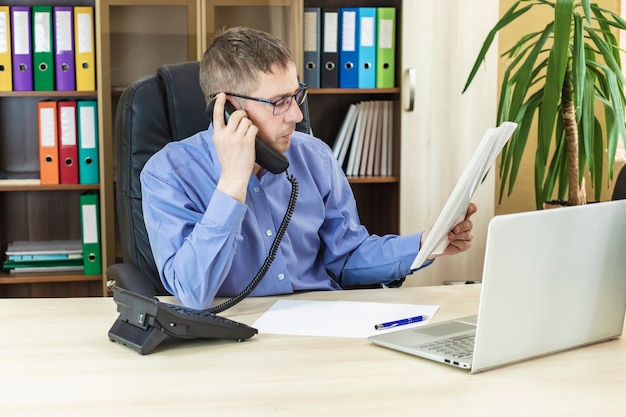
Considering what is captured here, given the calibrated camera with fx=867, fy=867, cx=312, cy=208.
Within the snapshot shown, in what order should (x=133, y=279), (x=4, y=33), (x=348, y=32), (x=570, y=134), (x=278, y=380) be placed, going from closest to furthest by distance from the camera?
(x=278, y=380) → (x=133, y=279) → (x=570, y=134) → (x=4, y=33) → (x=348, y=32)

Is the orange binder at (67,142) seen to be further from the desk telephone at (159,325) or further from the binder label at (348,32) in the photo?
the desk telephone at (159,325)

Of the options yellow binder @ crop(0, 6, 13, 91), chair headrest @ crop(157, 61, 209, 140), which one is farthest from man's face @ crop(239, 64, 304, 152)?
yellow binder @ crop(0, 6, 13, 91)

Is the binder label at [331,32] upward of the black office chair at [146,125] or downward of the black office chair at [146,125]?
upward

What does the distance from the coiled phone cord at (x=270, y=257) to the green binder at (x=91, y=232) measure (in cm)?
156

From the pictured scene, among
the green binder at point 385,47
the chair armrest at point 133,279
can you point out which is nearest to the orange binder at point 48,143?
the green binder at point 385,47

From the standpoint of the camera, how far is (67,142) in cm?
323

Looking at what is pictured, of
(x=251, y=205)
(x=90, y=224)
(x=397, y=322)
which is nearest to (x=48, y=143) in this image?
(x=90, y=224)

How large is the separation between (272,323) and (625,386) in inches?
22.6

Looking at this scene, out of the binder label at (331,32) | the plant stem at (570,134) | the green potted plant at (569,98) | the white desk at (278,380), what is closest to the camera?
the white desk at (278,380)

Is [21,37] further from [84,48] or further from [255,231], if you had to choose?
[255,231]

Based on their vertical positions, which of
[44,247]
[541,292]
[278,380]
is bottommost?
[44,247]

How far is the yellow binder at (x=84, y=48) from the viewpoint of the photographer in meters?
3.16

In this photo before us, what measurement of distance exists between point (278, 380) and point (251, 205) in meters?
0.68

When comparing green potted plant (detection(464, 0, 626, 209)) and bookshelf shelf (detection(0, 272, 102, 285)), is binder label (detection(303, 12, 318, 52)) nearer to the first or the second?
green potted plant (detection(464, 0, 626, 209))
